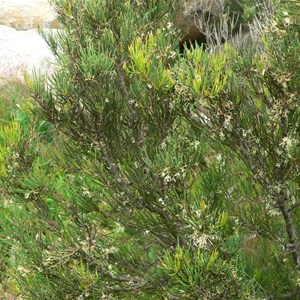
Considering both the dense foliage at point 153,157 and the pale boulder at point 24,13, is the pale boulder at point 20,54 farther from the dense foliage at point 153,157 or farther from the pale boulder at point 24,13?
the dense foliage at point 153,157

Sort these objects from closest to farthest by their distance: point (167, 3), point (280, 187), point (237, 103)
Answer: point (237, 103), point (280, 187), point (167, 3)

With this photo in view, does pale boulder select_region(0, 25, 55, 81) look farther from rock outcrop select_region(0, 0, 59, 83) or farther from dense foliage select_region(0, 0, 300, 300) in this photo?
dense foliage select_region(0, 0, 300, 300)

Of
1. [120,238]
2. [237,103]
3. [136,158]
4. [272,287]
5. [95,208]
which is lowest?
[272,287]

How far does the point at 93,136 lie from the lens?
9.92ft

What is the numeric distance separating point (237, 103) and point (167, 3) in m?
0.97

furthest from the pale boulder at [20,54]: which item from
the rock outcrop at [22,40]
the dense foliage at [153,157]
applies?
the dense foliage at [153,157]

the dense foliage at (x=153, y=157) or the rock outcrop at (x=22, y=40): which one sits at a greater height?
the dense foliage at (x=153, y=157)

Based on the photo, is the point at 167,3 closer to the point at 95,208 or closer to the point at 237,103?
the point at 237,103

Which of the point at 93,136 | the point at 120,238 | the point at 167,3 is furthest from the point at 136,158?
the point at 167,3

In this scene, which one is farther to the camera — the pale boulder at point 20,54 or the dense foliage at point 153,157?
the pale boulder at point 20,54

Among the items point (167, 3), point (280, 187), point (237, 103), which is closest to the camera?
point (237, 103)

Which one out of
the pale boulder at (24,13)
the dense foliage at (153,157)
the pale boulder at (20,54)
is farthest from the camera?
the pale boulder at (24,13)

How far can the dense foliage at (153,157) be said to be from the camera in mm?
2617

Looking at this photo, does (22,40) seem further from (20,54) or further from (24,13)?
(24,13)
